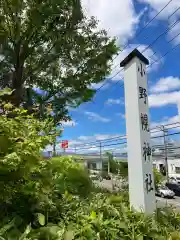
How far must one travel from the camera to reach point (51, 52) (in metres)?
8.41

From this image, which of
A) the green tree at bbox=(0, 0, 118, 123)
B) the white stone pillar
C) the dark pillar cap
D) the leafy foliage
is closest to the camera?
the leafy foliage

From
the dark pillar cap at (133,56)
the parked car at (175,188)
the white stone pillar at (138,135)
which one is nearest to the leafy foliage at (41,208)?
the white stone pillar at (138,135)

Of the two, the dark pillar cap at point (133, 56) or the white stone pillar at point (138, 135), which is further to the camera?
the dark pillar cap at point (133, 56)

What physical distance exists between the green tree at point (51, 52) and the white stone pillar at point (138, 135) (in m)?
4.73

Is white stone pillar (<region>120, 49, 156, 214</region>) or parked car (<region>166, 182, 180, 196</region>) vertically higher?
white stone pillar (<region>120, 49, 156, 214</region>)

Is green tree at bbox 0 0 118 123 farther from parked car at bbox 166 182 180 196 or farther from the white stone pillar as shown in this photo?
parked car at bbox 166 182 180 196

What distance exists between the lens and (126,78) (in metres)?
3.46

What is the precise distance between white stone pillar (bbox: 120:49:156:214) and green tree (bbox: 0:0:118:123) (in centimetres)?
473

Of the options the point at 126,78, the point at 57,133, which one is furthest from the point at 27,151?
the point at 126,78

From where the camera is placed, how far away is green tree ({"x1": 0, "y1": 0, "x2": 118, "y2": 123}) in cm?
774

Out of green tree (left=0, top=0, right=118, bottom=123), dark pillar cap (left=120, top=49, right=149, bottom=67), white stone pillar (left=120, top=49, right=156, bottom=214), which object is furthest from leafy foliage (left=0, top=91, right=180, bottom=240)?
green tree (left=0, top=0, right=118, bottom=123)

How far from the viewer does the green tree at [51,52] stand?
7.74 meters

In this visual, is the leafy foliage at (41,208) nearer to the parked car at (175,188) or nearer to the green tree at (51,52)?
the green tree at (51,52)

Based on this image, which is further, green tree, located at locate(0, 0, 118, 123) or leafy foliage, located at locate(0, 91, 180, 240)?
green tree, located at locate(0, 0, 118, 123)
